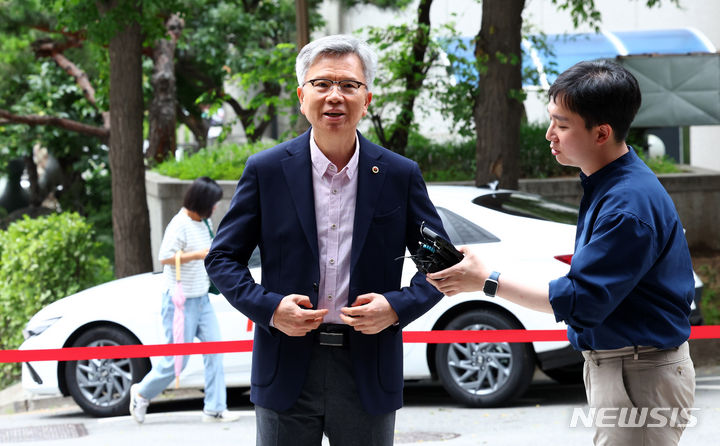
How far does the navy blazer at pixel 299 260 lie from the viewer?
311 cm

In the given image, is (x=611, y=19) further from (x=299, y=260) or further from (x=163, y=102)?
(x=299, y=260)

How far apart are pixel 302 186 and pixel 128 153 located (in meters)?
8.70

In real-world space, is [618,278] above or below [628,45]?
below

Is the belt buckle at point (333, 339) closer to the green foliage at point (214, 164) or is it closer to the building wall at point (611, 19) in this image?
the green foliage at point (214, 164)

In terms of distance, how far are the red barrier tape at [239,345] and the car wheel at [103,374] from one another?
5.23 ft

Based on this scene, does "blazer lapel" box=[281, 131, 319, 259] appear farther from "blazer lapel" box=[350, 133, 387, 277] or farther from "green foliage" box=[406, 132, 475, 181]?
"green foliage" box=[406, 132, 475, 181]

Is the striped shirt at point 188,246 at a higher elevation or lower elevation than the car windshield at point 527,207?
lower

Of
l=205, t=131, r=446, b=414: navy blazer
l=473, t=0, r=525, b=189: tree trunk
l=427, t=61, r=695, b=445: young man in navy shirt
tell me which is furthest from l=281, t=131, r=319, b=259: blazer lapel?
l=473, t=0, r=525, b=189: tree trunk

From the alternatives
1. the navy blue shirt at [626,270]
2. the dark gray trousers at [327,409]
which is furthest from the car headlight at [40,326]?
the navy blue shirt at [626,270]

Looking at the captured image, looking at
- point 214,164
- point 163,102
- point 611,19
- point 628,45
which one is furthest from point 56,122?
point 611,19

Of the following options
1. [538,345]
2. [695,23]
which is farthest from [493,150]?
[695,23]

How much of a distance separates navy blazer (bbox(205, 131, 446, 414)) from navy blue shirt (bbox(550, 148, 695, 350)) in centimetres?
59

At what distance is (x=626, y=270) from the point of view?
8.63ft

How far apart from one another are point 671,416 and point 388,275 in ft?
3.15
